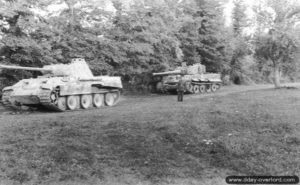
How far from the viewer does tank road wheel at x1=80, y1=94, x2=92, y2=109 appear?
62.2ft

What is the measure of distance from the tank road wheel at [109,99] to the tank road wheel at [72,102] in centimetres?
258

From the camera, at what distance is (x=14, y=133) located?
1016 cm

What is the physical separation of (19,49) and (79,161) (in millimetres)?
14573

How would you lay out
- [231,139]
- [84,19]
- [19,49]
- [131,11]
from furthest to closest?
[131,11] < [84,19] < [19,49] < [231,139]

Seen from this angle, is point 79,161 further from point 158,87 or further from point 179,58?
point 179,58

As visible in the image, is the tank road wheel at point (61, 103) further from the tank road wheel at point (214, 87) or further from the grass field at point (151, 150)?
the tank road wheel at point (214, 87)

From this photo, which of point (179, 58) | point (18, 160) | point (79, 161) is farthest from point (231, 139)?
point (179, 58)

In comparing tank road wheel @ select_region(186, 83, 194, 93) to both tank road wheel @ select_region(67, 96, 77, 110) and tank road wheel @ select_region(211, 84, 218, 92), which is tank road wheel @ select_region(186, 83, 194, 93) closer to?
tank road wheel @ select_region(211, 84, 218, 92)

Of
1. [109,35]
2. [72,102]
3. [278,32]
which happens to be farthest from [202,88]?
[72,102]

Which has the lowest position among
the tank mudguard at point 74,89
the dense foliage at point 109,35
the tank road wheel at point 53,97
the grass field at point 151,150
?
the grass field at point 151,150

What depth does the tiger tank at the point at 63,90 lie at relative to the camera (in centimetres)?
1664

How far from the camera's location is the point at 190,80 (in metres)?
28.6

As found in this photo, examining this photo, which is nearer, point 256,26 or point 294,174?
point 294,174

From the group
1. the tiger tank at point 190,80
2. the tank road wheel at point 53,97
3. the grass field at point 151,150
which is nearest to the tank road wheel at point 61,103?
the tank road wheel at point 53,97
